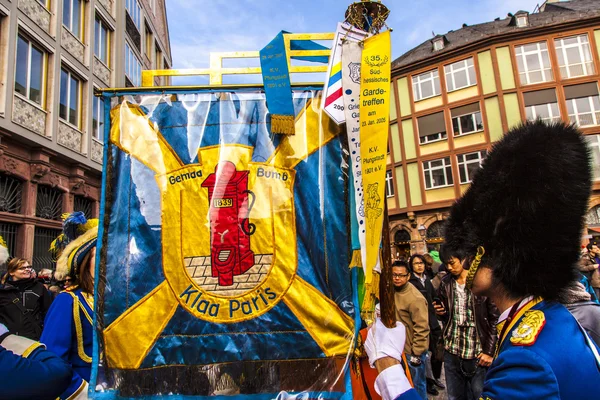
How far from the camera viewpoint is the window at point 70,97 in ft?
39.8

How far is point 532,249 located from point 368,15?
162cm

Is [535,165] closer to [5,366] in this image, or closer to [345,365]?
[345,365]

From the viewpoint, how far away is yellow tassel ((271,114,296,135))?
2459 mm

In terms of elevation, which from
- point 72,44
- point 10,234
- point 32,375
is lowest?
point 32,375

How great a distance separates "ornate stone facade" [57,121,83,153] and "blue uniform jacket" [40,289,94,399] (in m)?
10.8

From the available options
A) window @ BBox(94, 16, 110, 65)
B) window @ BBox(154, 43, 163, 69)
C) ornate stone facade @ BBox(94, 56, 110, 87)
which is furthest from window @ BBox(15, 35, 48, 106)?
window @ BBox(154, 43, 163, 69)

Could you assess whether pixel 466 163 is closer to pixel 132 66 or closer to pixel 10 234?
pixel 132 66

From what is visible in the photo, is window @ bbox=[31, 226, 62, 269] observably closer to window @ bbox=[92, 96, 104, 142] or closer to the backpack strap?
window @ bbox=[92, 96, 104, 142]

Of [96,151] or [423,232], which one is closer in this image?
[96,151]

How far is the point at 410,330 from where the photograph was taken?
4.40 m

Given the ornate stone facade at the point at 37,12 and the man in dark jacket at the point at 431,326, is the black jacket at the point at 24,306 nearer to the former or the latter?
the man in dark jacket at the point at 431,326

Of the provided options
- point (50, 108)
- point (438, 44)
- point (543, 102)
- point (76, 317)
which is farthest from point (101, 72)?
point (543, 102)

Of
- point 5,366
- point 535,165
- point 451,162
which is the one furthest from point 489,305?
point 451,162

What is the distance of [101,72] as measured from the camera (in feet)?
46.7
